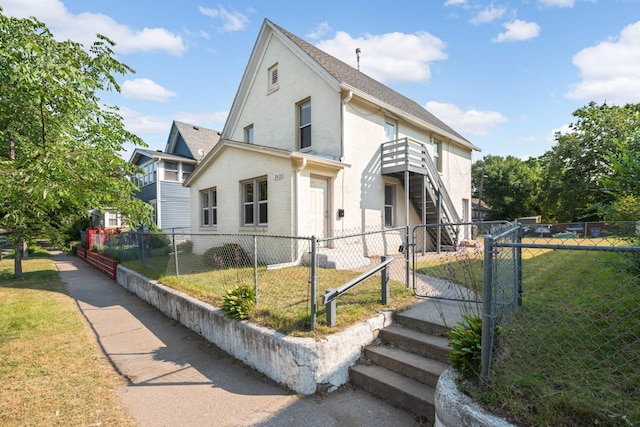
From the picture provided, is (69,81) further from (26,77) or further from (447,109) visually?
(447,109)

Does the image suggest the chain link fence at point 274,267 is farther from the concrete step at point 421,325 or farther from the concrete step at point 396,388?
the concrete step at point 396,388

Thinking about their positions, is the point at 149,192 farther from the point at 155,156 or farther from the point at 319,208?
the point at 319,208

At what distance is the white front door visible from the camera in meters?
9.64

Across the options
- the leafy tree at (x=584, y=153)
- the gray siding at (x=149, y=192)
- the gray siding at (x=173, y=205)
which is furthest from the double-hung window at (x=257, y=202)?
the leafy tree at (x=584, y=153)

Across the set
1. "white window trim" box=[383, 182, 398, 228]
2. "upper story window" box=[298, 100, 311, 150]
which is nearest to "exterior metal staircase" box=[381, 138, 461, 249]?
"white window trim" box=[383, 182, 398, 228]

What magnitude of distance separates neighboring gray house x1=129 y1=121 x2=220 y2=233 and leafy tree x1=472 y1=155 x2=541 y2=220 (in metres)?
31.9

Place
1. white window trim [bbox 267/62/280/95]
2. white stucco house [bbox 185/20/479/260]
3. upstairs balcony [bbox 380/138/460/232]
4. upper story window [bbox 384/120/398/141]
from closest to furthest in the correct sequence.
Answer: white stucco house [bbox 185/20/479/260]
upstairs balcony [bbox 380/138/460/232]
upper story window [bbox 384/120/398/141]
white window trim [bbox 267/62/280/95]

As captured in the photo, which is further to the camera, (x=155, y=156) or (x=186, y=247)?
(x=155, y=156)

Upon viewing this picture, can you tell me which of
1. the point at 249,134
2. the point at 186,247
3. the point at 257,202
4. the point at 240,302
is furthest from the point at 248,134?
the point at 240,302

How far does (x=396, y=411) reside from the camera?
10.7 feet

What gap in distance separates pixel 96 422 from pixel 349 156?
9.04 meters

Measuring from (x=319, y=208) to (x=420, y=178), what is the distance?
4803 mm

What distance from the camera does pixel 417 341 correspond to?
3855 mm

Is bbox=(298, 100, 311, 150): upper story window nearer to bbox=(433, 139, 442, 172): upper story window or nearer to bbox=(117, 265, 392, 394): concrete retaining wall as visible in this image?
bbox=(433, 139, 442, 172): upper story window
